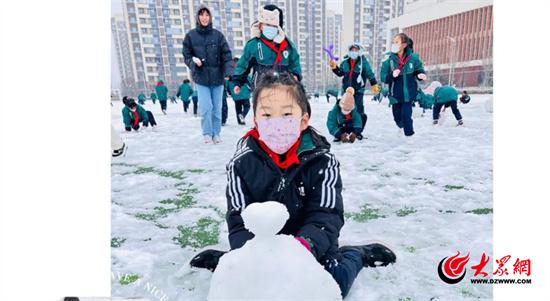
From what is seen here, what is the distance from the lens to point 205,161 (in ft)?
8.03

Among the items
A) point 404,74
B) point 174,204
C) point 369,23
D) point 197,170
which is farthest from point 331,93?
point 174,204

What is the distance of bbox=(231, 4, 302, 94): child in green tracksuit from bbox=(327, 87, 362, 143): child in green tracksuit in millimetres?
921

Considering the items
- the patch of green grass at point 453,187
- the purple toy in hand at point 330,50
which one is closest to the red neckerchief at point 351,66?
the purple toy in hand at point 330,50

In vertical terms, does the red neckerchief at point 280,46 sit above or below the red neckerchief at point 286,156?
above

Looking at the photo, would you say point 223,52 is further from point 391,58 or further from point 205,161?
point 391,58

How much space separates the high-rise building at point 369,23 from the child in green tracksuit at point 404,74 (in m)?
0.17

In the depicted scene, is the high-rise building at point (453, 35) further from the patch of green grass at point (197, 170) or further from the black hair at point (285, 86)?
the patch of green grass at point (197, 170)

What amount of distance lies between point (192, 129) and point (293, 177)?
10.2 feet

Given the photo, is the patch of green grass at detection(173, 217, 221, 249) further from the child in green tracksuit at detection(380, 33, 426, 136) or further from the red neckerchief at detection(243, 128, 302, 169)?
the child in green tracksuit at detection(380, 33, 426, 136)

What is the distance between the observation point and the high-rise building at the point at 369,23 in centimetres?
232

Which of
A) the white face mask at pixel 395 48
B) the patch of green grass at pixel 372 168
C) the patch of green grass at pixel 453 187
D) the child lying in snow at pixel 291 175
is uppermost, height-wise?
the white face mask at pixel 395 48

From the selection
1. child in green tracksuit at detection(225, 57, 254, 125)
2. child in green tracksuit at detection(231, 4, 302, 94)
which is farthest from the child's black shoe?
child in green tracksuit at detection(225, 57, 254, 125)

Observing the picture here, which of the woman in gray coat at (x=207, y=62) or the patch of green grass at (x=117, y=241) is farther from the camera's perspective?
the woman in gray coat at (x=207, y=62)
